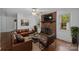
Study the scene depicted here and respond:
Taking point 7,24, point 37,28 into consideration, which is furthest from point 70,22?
point 7,24

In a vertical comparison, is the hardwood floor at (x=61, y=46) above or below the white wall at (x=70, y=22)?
below

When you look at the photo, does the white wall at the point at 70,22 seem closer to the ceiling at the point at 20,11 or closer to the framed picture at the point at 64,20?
the framed picture at the point at 64,20

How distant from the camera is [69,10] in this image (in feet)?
7.86

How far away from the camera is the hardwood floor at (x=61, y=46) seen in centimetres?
239

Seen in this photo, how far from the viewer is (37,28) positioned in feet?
7.98

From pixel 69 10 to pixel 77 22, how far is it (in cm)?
29

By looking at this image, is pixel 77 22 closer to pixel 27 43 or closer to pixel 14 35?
pixel 27 43

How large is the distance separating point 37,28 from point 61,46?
0.61 meters

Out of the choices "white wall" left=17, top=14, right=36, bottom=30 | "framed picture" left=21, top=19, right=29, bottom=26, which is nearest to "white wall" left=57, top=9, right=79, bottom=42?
"white wall" left=17, top=14, right=36, bottom=30

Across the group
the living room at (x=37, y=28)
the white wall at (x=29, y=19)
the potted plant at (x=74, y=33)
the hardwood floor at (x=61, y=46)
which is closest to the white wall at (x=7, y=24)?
the living room at (x=37, y=28)

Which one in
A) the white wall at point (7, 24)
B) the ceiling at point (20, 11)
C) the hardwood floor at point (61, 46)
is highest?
the ceiling at point (20, 11)

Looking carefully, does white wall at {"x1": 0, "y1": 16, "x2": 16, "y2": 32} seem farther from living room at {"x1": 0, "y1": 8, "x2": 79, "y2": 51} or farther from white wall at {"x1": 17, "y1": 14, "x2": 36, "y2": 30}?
white wall at {"x1": 17, "y1": 14, "x2": 36, "y2": 30}

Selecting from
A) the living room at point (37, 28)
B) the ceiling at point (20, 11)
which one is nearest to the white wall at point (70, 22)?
the living room at point (37, 28)
